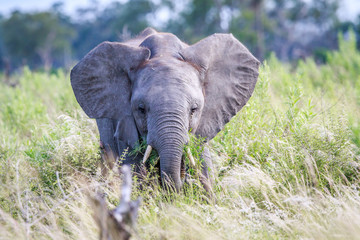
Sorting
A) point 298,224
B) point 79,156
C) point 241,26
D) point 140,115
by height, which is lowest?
point 298,224

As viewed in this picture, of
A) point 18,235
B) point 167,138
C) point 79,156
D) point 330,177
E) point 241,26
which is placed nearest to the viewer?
point 18,235

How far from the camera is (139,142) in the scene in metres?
4.58

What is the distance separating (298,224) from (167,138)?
1302mm

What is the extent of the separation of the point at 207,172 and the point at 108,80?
141cm

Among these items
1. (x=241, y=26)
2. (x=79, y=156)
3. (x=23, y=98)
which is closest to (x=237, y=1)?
(x=241, y=26)

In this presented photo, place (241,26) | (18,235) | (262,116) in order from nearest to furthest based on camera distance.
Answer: (18,235)
(262,116)
(241,26)

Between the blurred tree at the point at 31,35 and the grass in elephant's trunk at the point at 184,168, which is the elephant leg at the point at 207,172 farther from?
the blurred tree at the point at 31,35

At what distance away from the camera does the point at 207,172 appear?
15.2 ft

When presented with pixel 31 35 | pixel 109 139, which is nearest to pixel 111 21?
pixel 31 35

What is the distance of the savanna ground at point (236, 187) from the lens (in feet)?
11.8

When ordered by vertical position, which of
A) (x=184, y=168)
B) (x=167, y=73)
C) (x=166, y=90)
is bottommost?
(x=184, y=168)

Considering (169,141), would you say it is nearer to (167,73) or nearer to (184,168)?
(184,168)

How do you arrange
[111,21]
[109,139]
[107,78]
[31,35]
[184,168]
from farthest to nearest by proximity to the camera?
[111,21]
[31,35]
[109,139]
[107,78]
[184,168]

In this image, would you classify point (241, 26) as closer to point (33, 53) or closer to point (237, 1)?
point (237, 1)
